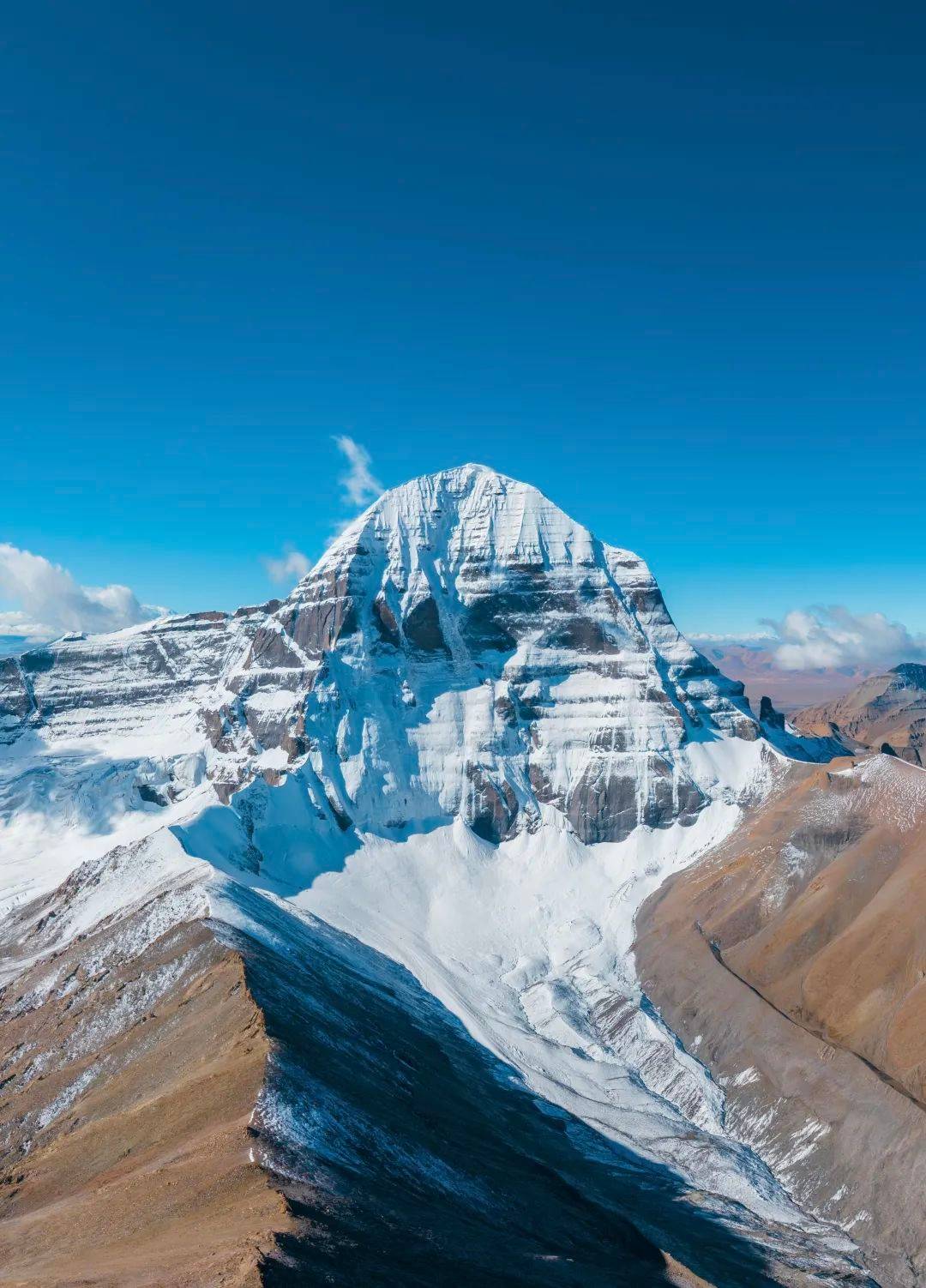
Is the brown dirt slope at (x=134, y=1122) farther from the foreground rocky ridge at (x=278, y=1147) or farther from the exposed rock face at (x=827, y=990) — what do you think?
the exposed rock face at (x=827, y=990)

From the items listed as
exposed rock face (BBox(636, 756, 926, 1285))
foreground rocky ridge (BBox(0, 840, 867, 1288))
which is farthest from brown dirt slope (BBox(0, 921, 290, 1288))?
exposed rock face (BBox(636, 756, 926, 1285))

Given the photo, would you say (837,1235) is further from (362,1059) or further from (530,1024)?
(530,1024)

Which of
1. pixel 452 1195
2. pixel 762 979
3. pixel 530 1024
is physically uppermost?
pixel 452 1195

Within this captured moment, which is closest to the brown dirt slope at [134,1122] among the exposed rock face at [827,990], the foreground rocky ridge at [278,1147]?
the foreground rocky ridge at [278,1147]

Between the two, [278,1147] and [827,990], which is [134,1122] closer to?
[278,1147]

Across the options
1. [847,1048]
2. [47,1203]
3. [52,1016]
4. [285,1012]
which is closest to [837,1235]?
[847,1048]

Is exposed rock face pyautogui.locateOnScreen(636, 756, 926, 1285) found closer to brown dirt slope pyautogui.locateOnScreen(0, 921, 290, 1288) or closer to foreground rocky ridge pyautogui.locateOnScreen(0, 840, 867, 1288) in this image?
foreground rocky ridge pyautogui.locateOnScreen(0, 840, 867, 1288)
